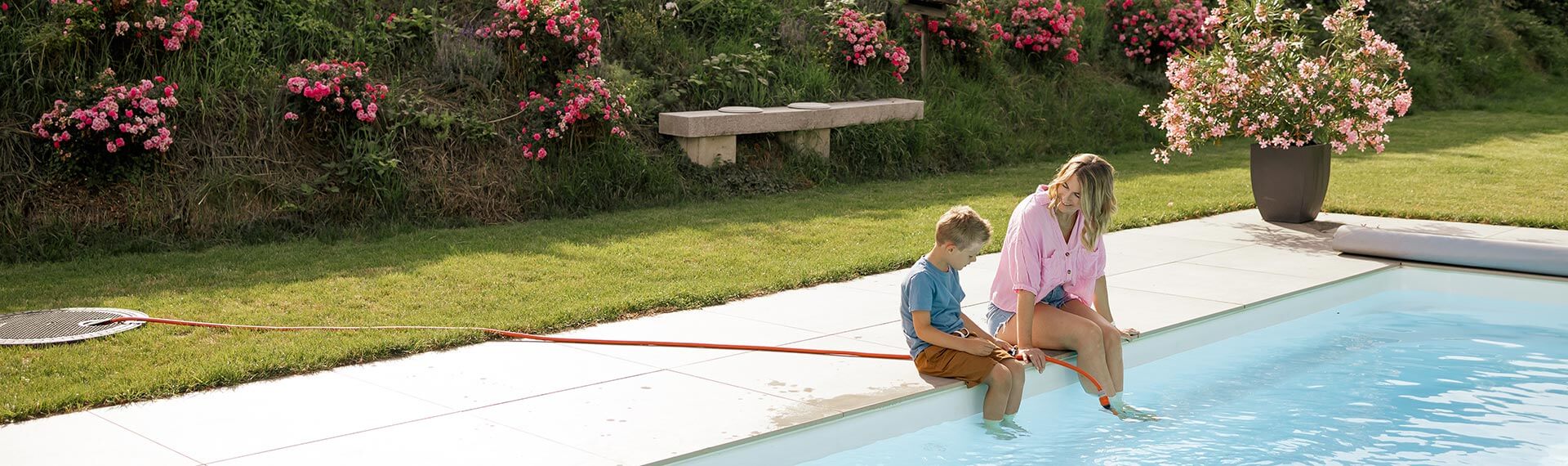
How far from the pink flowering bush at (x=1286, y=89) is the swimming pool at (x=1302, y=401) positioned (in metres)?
2.39

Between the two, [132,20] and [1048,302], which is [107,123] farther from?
[1048,302]

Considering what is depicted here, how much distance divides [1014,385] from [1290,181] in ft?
19.2

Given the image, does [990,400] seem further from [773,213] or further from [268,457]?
[773,213]

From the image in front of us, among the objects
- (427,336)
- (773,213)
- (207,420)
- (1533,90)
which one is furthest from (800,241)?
(1533,90)

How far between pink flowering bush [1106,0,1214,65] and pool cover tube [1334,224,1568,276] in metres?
8.73

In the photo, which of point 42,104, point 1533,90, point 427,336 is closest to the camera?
point 427,336

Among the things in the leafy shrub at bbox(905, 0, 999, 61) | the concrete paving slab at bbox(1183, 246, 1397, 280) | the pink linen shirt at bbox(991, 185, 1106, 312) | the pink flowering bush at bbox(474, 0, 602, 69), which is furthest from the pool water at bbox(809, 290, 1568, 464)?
the leafy shrub at bbox(905, 0, 999, 61)

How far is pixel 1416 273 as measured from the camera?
8.16 m

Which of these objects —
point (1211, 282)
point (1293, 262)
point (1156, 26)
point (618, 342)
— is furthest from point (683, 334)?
point (1156, 26)

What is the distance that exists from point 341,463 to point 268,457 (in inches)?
10.3

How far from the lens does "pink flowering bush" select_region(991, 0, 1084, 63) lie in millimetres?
15930

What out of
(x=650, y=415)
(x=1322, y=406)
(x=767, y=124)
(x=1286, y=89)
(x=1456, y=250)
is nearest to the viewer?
(x=650, y=415)

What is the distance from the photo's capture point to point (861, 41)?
13.7 metres

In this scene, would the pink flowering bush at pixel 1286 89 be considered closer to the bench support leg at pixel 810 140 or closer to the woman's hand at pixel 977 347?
the bench support leg at pixel 810 140
